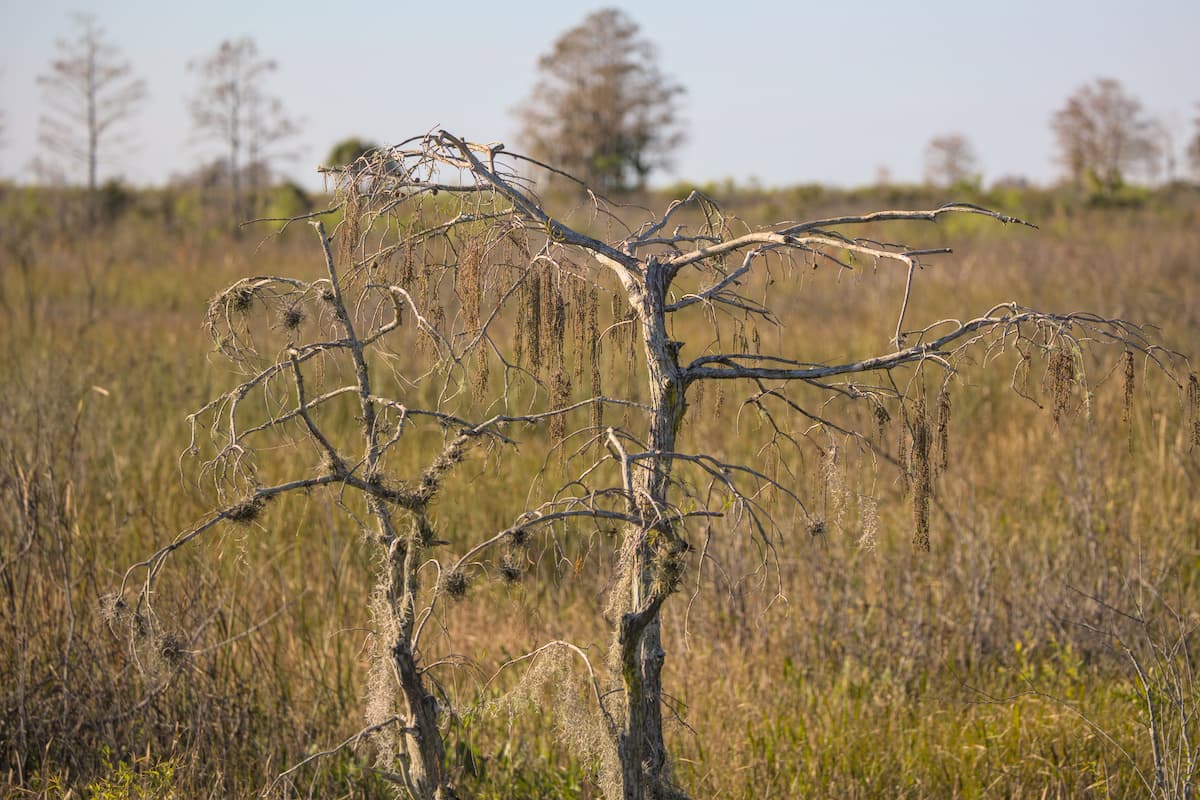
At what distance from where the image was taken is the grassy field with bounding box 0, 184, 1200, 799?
2.74 m

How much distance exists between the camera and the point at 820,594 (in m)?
3.82

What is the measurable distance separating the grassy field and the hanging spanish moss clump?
3.9 inches

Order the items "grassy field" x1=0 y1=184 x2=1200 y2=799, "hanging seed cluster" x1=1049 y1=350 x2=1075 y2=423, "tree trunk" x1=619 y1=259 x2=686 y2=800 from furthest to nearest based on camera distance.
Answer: "grassy field" x1=0 y1=184 x2=1200 y2=799, "tree trunk" x1=619 y1=259 x2=686 y2=800, "hanging seed cluster" x1=1049 y1=350 x2=1075 y2=423

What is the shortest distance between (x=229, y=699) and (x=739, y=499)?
176 cm

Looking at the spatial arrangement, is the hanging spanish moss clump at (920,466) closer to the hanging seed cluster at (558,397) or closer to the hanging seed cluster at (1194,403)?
the hanging seed cluster at (1194,403)

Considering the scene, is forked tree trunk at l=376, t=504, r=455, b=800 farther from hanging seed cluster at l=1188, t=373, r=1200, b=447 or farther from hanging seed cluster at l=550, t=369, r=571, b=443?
hanging seed cluster at l=1188, t=373, r=1200, b=447

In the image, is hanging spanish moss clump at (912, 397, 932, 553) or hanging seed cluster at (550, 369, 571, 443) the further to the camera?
hanging seed cluster at (550, 369, 571, 443)

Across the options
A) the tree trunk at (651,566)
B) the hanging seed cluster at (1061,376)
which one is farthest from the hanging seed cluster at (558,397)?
the hanging seed cluster at (1061,376)

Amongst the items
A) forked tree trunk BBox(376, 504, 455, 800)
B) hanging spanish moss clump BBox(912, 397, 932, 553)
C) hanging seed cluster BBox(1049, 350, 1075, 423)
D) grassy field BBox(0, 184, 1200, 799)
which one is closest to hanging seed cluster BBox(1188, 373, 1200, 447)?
grassy field BBox(0, 184, 1200, 799)

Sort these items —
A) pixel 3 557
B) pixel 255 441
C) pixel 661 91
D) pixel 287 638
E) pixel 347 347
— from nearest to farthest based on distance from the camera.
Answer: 1. pixel 347 347
2. pixel 3 557
3. pixel 287 638
4. pixel 255 441
5. pixel 661 91

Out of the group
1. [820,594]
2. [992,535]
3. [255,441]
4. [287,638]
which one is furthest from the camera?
[255,441]

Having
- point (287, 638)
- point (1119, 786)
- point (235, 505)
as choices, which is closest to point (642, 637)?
point (235, 505)

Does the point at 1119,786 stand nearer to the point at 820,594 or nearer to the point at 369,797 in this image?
the point at 820,594

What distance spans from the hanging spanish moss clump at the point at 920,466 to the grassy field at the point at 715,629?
99mm
